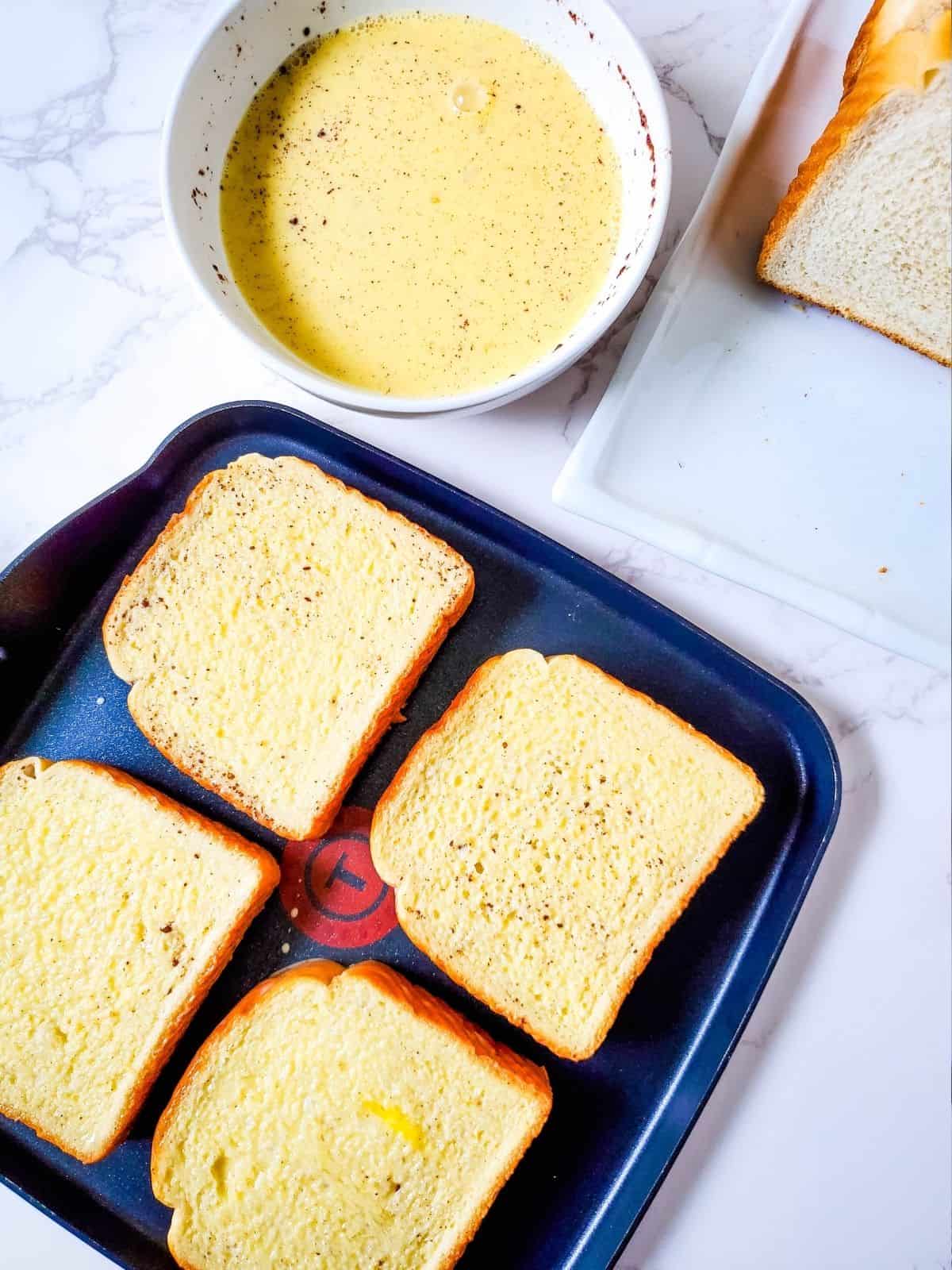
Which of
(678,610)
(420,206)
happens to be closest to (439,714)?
(678,610)

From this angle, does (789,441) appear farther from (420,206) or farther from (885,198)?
(420,206)

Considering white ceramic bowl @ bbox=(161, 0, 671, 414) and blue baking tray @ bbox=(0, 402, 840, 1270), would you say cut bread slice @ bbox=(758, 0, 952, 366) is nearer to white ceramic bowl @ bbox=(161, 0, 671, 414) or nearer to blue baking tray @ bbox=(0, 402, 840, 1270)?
white ceramic bowl @ bbox=(161, 0, 671, 414)

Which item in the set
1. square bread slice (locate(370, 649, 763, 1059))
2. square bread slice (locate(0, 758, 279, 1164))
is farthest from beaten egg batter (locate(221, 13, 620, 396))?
square bread slice (locate(0, 758, 279, 1164))

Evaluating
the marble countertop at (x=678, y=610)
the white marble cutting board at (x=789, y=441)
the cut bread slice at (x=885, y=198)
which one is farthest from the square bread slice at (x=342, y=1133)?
the cut bread slice at (x=885, y=198)

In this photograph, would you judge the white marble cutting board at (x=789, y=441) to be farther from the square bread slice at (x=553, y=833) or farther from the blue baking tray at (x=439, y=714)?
the square bread slice at (x=553, y=833)

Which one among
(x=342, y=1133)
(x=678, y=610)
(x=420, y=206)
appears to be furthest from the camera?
(x=678, y=610)

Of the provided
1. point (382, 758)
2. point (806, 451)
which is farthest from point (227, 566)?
point (806, 451)
